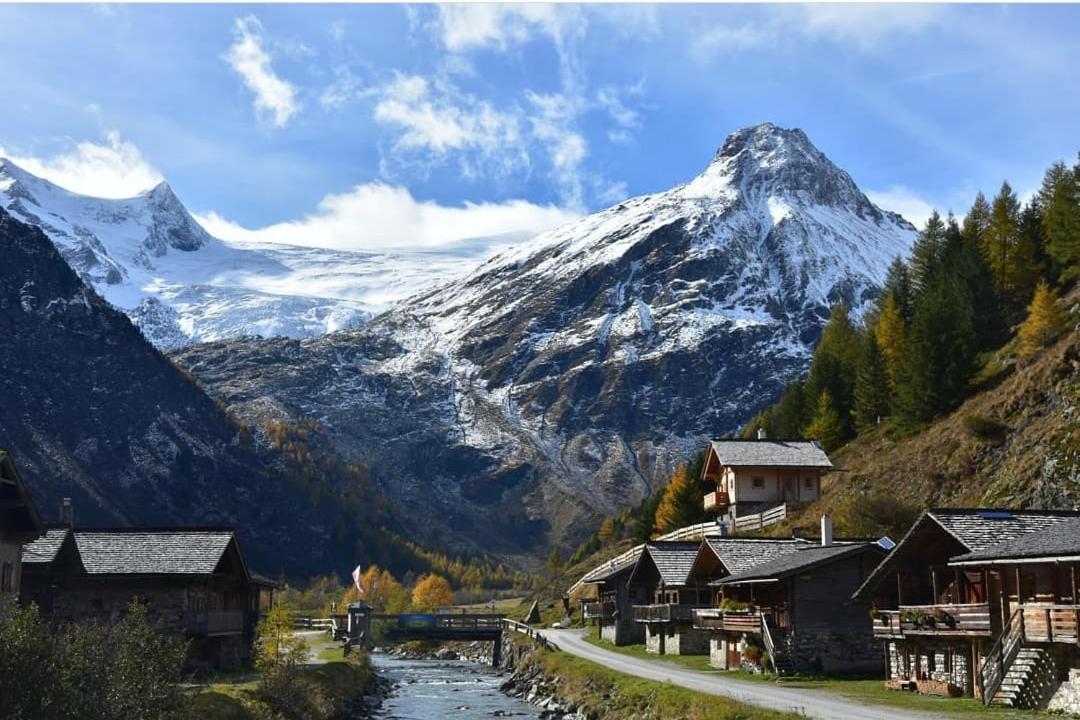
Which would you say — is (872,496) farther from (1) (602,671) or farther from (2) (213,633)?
(2) (213,633)

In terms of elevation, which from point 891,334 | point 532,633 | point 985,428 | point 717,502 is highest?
point 891,334

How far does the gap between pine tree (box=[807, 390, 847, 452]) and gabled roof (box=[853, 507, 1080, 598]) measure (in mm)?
81878

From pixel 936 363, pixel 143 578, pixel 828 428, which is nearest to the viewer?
pixel 143 578

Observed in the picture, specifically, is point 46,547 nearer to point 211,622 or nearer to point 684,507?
point 211,622

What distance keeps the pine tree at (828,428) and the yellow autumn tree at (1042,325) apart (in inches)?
1267

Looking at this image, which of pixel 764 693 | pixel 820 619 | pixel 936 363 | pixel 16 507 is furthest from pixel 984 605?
pixel 936 363

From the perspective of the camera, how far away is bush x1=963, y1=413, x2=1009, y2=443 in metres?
89.6

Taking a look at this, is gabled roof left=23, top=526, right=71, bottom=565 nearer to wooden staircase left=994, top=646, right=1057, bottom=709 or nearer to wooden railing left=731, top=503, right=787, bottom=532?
wooden staircase left=994, top=646, right=1057, bottom=709

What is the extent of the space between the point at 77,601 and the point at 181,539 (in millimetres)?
6808

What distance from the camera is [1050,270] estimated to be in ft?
406

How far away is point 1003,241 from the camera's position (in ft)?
428

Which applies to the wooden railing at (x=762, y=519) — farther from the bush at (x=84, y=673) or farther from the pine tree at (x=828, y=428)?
the bush at (x=84, y=673)

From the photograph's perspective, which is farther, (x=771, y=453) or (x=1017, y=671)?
(x=771, y=453)

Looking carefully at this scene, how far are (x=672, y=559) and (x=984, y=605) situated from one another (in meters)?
43.1
